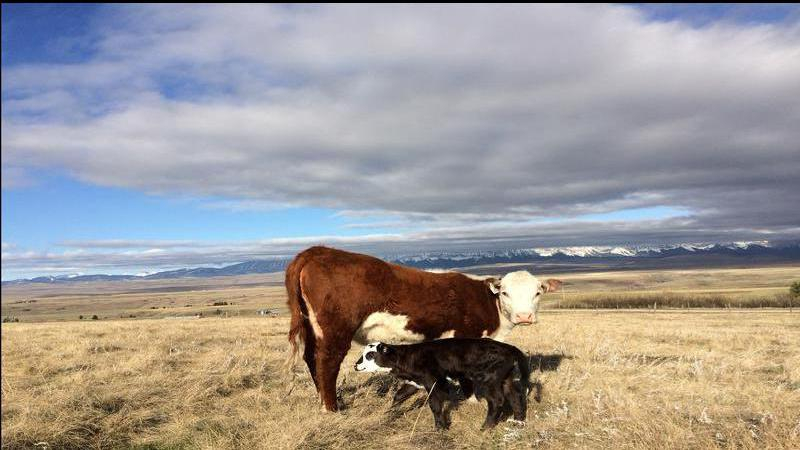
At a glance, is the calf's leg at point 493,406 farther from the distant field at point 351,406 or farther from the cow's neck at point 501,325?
the cow's neck at point 501,325

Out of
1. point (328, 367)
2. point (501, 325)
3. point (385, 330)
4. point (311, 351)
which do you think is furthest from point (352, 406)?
point (501, 325)

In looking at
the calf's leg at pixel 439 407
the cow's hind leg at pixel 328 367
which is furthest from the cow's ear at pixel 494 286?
the cow's hind leg at pixel 328 367

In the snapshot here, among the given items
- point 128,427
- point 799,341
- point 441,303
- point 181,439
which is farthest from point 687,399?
point 799,341

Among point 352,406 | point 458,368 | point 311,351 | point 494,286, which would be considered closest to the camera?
point 458,368

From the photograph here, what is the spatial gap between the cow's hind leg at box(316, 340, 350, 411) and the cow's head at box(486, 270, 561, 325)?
328 centimetres

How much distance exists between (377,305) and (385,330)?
0.61 metres

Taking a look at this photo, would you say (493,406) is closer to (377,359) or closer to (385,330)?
(377,359)

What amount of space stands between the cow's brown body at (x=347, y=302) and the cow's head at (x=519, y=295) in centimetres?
75

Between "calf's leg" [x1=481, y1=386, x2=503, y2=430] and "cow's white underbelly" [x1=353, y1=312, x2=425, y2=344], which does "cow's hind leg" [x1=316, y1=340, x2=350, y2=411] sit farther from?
"calf's leg" [x1=481, y1=386, x2=503, y2=430]

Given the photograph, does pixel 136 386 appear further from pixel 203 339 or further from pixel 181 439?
pixel 203 339

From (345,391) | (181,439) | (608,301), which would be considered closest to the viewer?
(181,439)

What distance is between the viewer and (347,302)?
8.98m

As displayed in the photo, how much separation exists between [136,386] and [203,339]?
9976 mm

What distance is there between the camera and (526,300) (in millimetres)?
9969
